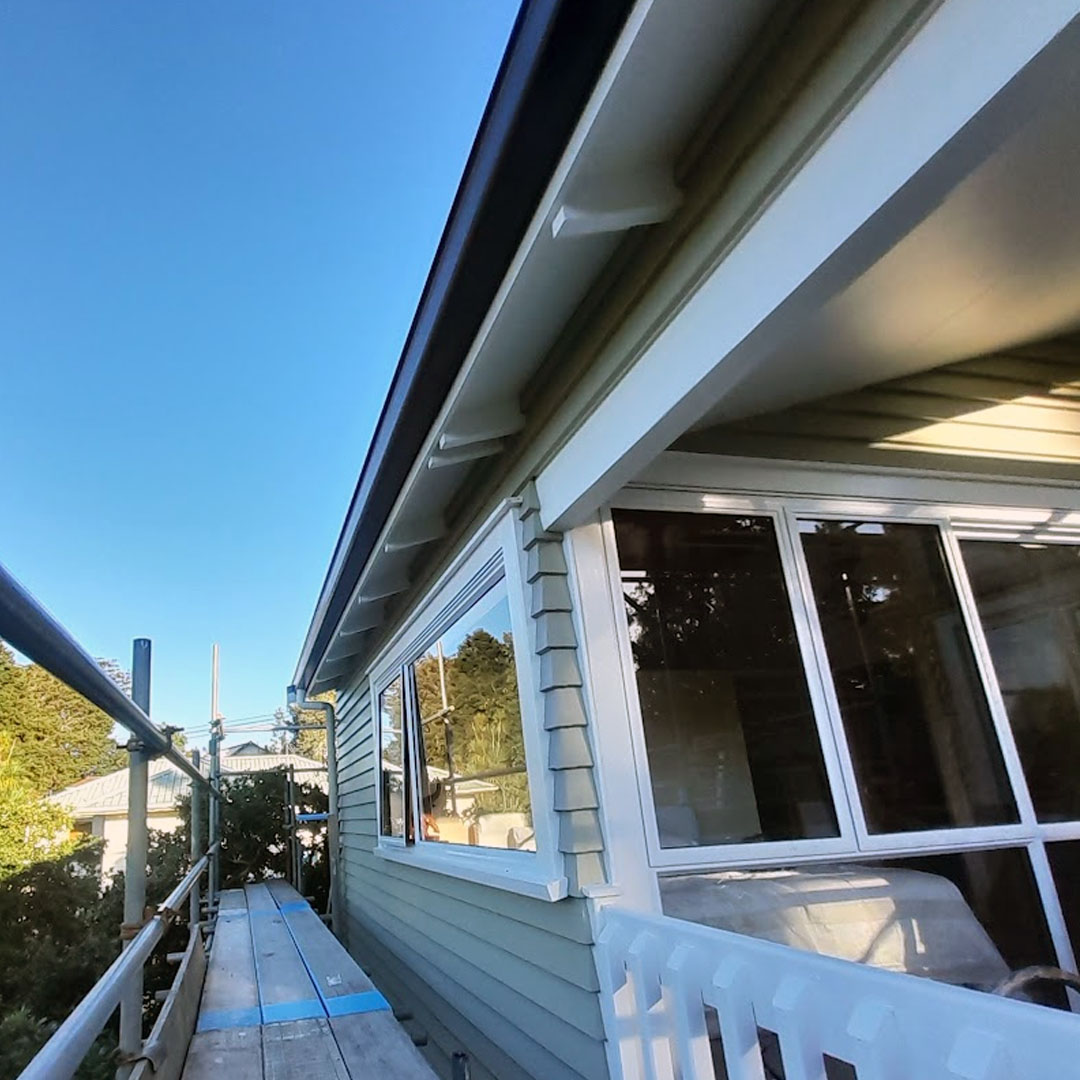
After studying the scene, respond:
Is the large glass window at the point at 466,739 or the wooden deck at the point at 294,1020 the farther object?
the large glass window at the point at 466,739

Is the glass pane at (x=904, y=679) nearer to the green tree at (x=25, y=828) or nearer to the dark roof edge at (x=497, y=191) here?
the dark roof edge at (x=497, y=191)

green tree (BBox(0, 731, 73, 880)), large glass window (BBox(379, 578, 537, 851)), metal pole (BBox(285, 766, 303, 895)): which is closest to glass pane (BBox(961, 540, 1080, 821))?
large glass window (BBox(379, 578, 537, 851))

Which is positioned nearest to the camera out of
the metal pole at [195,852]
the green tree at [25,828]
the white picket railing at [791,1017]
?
the white picket railing at [791,1017]

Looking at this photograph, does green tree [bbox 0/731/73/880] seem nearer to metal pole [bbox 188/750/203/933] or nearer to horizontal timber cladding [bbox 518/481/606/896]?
metal pole [bbox 188/750/203/933]

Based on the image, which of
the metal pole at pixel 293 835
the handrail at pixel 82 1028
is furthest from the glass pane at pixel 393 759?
the metal pole at pixel 293 835

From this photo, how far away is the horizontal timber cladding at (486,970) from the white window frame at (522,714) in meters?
0.09

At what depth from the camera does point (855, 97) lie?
4.33ft

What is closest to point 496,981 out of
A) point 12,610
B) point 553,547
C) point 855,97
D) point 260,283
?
point 553,547

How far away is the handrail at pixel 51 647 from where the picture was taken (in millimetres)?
875

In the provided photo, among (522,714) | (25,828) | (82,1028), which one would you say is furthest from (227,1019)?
(25,828)

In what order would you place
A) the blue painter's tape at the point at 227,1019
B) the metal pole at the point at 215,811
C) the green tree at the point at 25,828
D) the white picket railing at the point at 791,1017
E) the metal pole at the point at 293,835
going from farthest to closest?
the metal pole at the point at 293,835 < the metal pole at the point at 215,811 < the green tree at the point at 25,828 < the blue painter's tape at the point at 227,1019 < the white picket railing at the point at 791,1017

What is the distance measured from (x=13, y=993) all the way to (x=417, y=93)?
8.62 metres

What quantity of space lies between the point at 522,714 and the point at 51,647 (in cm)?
201

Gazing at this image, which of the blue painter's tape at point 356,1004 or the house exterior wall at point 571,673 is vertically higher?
the house exterior wall at point 571,673
